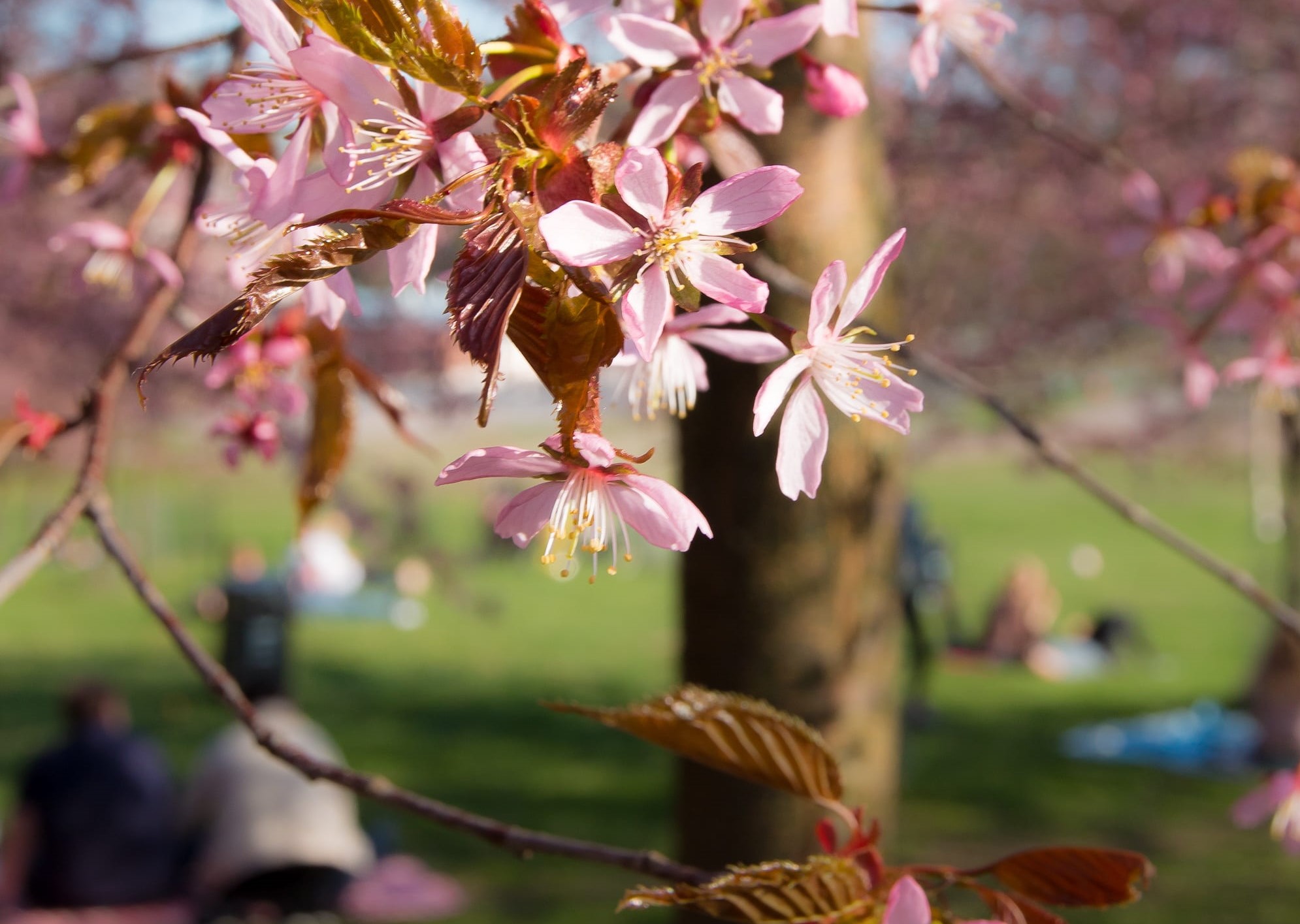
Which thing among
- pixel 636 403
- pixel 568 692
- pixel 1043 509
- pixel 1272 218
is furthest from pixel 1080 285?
pixel 1043 509

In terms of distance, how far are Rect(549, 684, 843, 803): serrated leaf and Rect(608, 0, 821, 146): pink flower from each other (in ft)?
0.95

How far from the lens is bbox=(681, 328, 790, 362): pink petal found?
0.68 meters

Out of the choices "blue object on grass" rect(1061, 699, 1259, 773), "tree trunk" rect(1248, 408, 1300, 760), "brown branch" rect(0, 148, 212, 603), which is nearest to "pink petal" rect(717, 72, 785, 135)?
"brown branch" rect(0, 148, 212, 603)

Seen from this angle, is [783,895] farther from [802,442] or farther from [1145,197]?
[1145,197]

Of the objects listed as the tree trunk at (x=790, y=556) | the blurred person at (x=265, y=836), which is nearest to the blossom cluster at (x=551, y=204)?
the tree trunk at (x=790, y=556)

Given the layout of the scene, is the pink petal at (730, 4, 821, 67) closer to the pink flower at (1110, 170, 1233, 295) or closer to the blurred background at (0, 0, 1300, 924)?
the blurred background at (0, 0, 1300, 924)

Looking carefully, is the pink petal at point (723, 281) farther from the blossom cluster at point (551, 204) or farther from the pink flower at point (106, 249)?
the pink flower at point (106, 249)

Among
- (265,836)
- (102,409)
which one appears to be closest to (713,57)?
(102,409)

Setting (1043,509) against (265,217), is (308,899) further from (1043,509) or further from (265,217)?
(1043,509)

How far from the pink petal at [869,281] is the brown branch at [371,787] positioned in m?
0.32

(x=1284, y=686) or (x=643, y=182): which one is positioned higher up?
(x=643, y=182)

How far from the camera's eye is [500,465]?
19.7 inches

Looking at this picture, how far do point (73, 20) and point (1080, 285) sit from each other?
15.8 ft

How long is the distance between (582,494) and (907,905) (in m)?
A: 0.24
